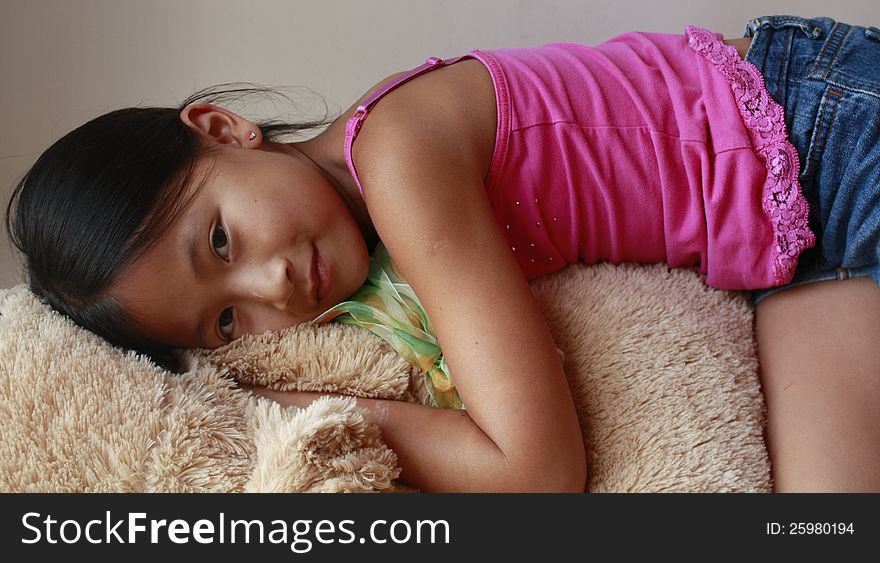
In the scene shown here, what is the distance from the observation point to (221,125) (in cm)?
104

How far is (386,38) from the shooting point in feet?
4.86

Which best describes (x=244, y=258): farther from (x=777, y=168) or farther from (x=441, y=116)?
(x=777, y=168)

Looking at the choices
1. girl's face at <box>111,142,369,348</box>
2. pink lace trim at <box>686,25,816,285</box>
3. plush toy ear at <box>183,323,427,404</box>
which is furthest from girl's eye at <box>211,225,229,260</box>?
pink lace trim at <box>686,25,816,285</box>

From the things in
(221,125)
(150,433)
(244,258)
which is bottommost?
(150,433)

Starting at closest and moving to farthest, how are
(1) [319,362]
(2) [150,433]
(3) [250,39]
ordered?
(2) [150,433]
(1) [319,362]
(3) [250,39]

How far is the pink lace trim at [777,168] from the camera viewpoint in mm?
957

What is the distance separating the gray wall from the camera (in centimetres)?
141

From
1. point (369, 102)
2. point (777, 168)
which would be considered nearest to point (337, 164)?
point (369, 102)

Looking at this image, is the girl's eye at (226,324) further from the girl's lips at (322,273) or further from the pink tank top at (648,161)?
the pink tank top at (648,161)

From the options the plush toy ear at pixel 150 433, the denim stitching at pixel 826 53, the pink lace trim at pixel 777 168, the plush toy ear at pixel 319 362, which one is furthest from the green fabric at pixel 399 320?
the denim stitching at pixel 826 53

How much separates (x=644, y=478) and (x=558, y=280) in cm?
27

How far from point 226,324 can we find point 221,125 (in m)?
0.24

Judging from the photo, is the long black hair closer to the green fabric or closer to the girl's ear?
the girl's ear
